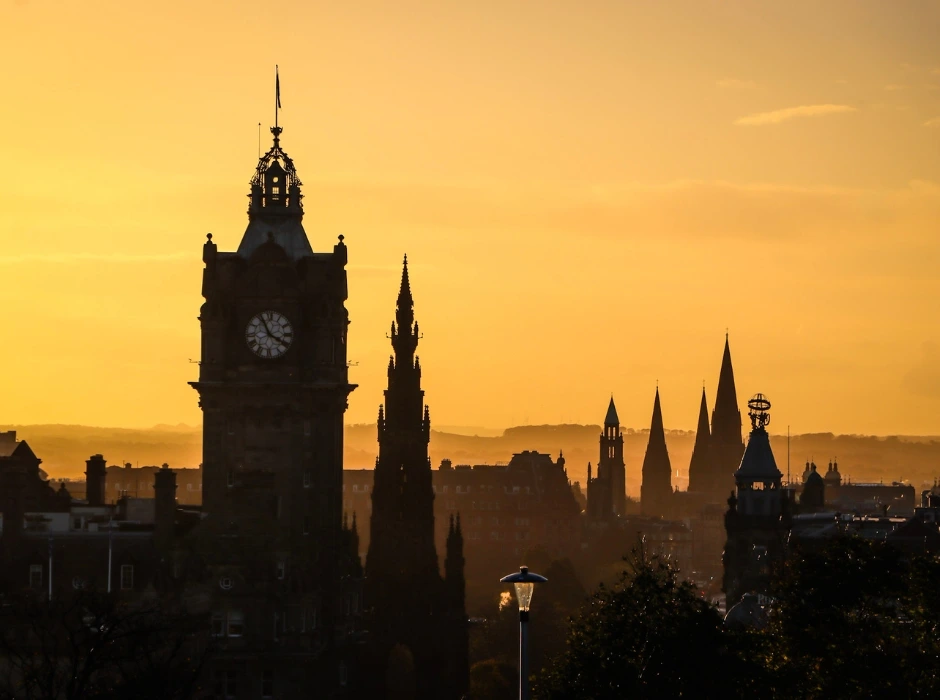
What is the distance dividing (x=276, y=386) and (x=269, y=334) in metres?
3.22

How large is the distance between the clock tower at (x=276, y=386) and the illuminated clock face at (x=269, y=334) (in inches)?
2.3

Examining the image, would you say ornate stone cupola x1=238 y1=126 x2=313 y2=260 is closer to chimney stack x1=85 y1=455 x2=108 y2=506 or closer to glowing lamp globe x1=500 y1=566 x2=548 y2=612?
chimney stack x1=85 y1=455 x2=108 y2=506

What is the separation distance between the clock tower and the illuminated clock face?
2.3 inches

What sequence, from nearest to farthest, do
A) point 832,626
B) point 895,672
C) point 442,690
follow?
point 895,672 < point 832,626 < point 442,690

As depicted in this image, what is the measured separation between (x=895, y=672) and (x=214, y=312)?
6201 centimetres

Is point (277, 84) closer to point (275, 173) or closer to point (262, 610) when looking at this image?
point (275, 173)

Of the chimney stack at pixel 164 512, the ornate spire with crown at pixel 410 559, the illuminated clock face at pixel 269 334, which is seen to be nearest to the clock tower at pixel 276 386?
the illuminated clock face at pixel 269 334

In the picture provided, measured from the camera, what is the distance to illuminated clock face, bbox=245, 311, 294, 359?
150 metres

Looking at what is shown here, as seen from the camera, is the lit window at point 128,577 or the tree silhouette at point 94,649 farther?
the lit window at point 128,577

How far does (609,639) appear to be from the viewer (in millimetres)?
91500

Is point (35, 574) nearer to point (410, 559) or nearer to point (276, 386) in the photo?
point (276, 386)

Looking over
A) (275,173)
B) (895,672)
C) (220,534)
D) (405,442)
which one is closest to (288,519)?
(220,534)

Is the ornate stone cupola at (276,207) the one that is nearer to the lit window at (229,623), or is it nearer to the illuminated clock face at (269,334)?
the illuminated clock face at (269,334)

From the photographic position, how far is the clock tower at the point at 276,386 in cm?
14900
